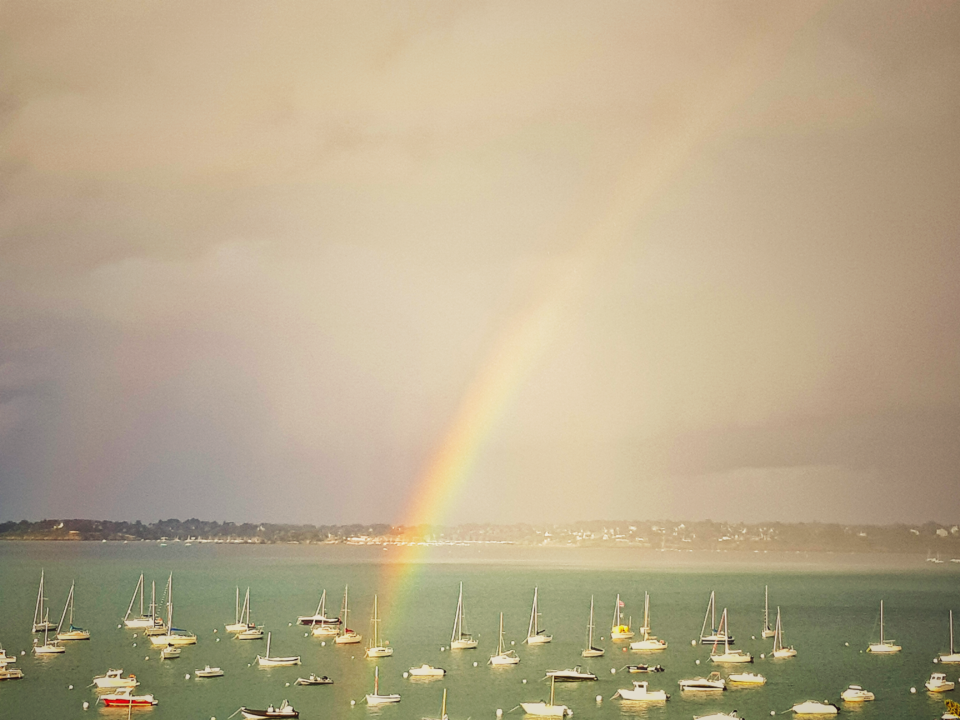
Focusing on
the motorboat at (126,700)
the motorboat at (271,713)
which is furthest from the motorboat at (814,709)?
the motorboat at (126,700)

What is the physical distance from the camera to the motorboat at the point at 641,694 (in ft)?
219

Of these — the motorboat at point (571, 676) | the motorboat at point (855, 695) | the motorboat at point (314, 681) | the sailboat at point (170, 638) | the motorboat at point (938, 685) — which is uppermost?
the motorboat at point (938, 685)

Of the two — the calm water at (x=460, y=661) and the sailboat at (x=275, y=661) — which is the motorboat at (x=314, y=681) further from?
the sailboat at (x=275, y=661)

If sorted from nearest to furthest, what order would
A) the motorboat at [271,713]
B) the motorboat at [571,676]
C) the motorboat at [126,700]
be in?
the motorboat at [271,713]
the motorboat at [126,700]
the motorboat at [571,676]

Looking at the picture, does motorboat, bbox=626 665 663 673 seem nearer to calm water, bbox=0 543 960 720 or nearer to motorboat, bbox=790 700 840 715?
calm water, bbox=0 543 960 720

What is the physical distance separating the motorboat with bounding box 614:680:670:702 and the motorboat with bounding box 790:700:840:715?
852cm

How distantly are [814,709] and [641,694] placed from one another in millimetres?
10992

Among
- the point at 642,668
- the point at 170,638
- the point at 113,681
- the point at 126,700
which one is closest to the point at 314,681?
the point at 126,700

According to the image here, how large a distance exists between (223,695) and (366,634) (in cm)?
3857

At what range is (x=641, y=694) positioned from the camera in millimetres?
67062

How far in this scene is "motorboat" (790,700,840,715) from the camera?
6362 centimetres

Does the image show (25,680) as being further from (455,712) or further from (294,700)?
(455,712)

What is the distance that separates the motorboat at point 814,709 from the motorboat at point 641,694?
8523 millimetres

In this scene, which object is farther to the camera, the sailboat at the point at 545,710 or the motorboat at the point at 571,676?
the motorboat at the point at 571,676
